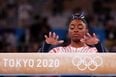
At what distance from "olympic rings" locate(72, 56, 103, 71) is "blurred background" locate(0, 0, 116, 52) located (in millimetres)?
5381

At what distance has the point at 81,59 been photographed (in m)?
5.31

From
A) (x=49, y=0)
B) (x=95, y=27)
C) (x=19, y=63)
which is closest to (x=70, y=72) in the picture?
(x=19, y=63)

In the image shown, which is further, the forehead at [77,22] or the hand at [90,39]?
the forehead at [77,22]

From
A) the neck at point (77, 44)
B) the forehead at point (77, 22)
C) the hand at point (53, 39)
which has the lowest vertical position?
the neck at point (77, 44)

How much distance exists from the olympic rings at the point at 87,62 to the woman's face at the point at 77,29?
1.58ft

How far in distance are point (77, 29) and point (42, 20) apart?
258 inches

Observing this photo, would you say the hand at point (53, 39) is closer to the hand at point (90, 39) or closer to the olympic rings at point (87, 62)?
the hand at point (90, 39)

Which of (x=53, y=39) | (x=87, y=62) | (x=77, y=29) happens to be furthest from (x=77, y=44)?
(x=87, y=62)

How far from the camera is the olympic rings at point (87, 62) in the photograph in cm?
529

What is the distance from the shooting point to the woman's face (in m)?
5.73

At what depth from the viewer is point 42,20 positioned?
1227 centimetres

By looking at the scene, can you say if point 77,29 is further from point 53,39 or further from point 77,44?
point 53,39

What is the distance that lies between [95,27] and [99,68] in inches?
267

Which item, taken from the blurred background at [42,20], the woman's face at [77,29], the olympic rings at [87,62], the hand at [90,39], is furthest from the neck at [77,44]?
the blurred background at [42,20]
